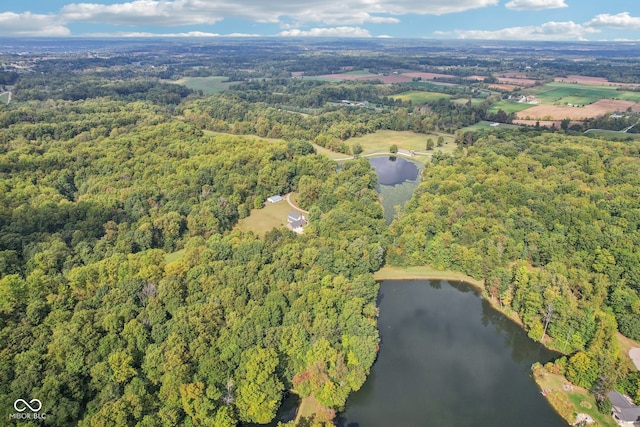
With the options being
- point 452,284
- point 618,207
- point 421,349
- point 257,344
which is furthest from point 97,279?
point 618,207

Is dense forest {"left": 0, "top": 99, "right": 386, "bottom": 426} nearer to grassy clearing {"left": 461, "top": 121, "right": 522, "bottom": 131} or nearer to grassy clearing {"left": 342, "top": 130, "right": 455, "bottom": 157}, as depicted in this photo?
grassy clearing {"left": 342, "top": 130, "right": 455, "bottom": 157}

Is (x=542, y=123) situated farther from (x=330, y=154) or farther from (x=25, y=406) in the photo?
(x=25, y=406)

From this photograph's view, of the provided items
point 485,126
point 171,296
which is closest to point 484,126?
point 485,126

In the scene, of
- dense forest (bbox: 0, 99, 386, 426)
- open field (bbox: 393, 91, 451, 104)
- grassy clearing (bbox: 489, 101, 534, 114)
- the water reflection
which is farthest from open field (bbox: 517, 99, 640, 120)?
dense forest (bbox: 0, 99, 386, 426)

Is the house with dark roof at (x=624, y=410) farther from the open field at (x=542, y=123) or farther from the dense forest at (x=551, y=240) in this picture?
the open field at (x=542, y=123)

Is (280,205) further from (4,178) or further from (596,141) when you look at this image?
(596,141)

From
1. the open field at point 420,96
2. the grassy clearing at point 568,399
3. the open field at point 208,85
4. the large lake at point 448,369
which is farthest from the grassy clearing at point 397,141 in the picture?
the open field at point 208,85

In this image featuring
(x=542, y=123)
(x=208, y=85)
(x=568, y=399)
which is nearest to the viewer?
(x=568, y=399)
